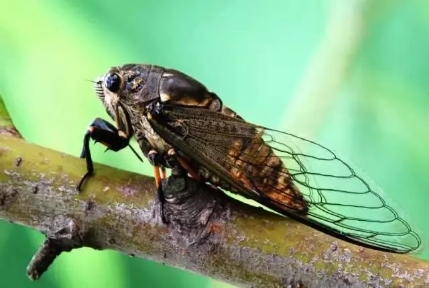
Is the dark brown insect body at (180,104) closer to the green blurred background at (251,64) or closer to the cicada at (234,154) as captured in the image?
the cicada at (234,154)

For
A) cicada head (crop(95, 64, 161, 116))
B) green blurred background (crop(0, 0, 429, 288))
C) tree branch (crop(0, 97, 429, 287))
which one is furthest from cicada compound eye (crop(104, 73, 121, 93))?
green blurred background (crop(0, 0, 429, 288))

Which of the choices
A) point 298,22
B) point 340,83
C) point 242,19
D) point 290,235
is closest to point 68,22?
point 242,19

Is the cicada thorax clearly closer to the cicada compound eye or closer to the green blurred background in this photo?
the cicada compound eye

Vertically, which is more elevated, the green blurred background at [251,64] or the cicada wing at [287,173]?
the green blurred background at [251,64]

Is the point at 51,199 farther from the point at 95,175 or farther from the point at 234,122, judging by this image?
the point at 234,122

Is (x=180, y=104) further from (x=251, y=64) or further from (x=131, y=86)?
(x=251, y=64)

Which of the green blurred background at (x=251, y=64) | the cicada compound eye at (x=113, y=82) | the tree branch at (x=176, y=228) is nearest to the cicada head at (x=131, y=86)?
the cicada compound eye at (x=113, y=82)
